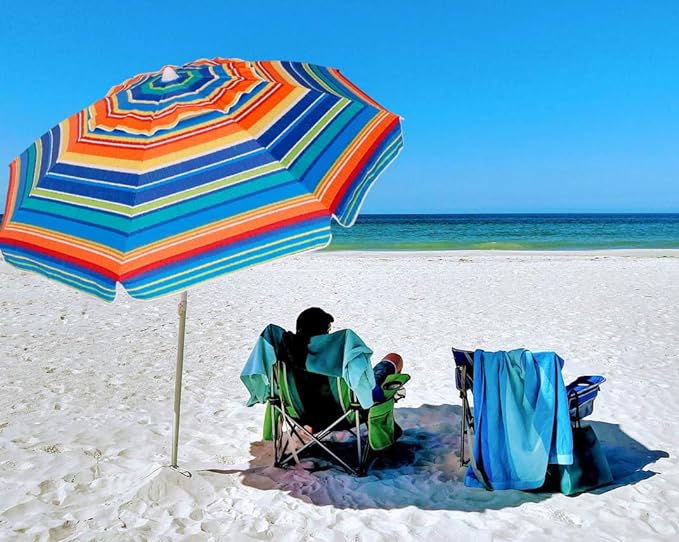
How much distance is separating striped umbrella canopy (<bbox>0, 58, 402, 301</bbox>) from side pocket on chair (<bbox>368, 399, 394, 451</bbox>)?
1.48 metres

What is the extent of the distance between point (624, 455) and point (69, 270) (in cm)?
323

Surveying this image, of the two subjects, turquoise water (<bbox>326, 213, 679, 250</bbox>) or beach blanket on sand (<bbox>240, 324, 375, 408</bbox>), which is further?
turquoise water (<bbox>326, 213, 679, 250</bbox>)

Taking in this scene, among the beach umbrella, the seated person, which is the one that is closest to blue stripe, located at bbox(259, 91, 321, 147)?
the beach umbrella

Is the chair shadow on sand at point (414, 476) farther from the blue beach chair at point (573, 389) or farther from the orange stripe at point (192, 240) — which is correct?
the orange stripe at point (192, 240)

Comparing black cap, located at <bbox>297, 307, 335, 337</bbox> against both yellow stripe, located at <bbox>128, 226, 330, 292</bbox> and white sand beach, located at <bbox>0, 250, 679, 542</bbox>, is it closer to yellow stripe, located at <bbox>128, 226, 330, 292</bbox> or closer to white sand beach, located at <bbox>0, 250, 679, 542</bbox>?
white sand beach, located at <bbox>0, 250, 679, 542</bbox>

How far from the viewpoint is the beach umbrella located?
7.84ft

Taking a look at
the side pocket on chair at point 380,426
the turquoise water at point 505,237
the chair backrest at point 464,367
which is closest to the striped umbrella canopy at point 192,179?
the chair backrest at point 464,367

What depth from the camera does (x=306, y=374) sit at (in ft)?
11.7

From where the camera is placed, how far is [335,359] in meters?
3.35

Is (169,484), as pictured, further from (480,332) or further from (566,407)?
(480,332)

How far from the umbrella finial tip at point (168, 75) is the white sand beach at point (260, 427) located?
198 cm

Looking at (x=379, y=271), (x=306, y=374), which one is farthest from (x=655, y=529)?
(x=379, y=271)

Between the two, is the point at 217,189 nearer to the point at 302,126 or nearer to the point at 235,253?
the point at 235,253

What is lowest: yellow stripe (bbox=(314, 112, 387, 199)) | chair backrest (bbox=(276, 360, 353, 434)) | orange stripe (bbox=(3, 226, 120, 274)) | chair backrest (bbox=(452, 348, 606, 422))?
chair backrest (bbox=(276, 360, 353, 434))
